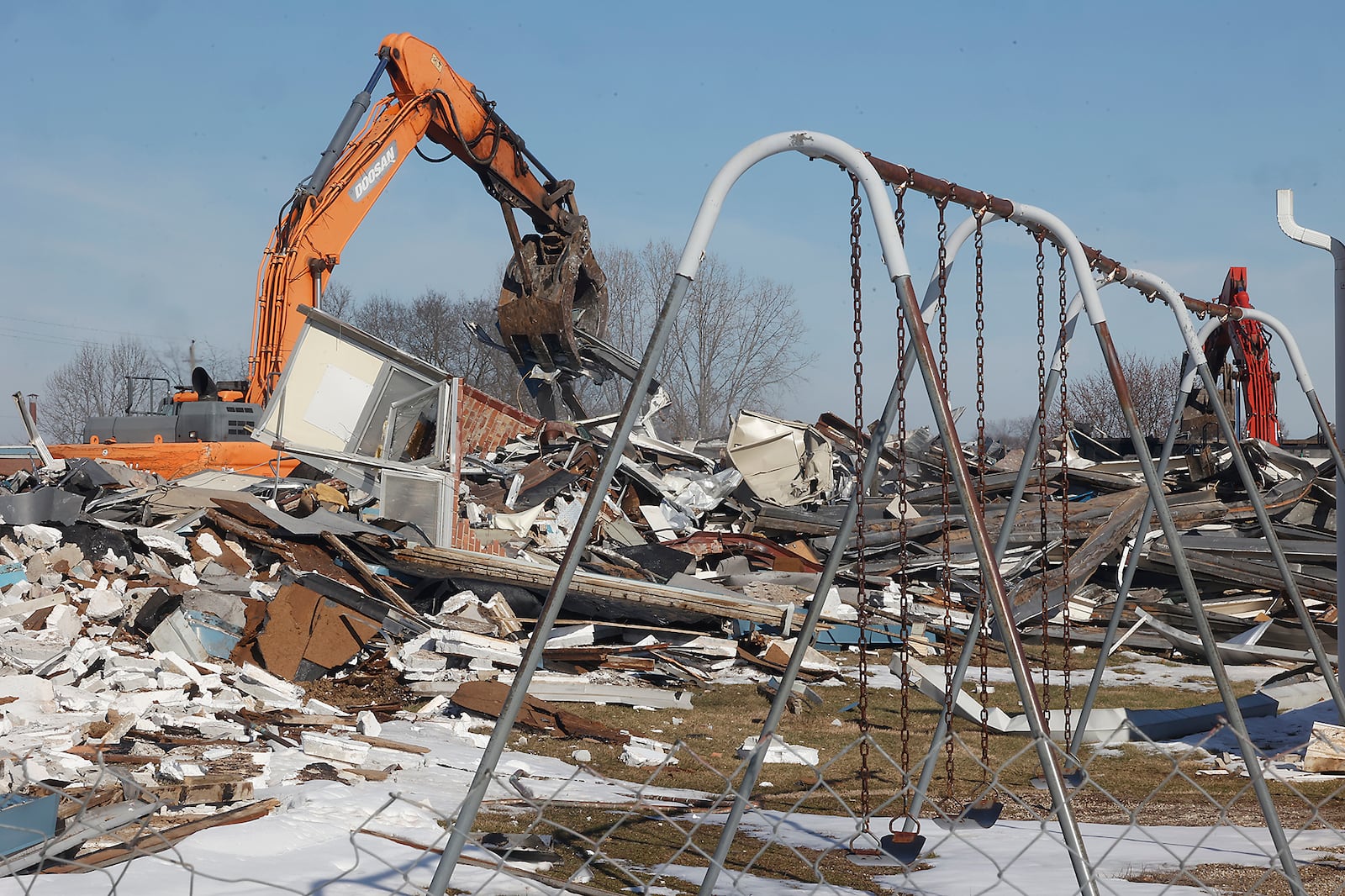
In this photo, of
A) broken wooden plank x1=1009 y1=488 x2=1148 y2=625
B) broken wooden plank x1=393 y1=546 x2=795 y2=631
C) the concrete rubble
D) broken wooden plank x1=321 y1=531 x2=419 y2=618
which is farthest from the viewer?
broken wooden plank x1=1009 y1=488 x2=1148 y2=625

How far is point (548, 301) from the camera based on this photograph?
13992mm

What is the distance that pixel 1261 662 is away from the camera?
35.1 ft

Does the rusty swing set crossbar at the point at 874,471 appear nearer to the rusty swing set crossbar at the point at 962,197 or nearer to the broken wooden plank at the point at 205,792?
the rusty swing set crossbar at the point at 962,197

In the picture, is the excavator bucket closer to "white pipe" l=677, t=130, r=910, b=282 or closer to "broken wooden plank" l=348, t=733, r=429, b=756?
"broken wooden plank" l=348, t=733, r=429, b=756

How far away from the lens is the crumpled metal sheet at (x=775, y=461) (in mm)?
15875

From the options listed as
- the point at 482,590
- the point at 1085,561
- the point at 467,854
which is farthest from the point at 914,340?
the point at 1085,561

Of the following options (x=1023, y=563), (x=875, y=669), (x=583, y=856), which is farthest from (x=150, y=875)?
(x=1023, y=563)

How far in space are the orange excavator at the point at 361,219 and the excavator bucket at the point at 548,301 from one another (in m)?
0.02

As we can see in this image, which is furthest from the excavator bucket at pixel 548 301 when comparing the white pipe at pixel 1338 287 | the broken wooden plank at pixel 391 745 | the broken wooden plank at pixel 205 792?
the broken wooden plank at pixel 205 792

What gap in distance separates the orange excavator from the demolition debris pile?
4.65 ft

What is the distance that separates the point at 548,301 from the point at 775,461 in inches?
164

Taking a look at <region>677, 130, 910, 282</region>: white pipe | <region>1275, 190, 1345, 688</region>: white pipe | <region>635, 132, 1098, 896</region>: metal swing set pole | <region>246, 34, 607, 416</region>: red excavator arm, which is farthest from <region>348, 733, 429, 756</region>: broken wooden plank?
<region>246, 34, 607, 416</region>: red excavator arm

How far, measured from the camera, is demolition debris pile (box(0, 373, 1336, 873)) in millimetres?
6285

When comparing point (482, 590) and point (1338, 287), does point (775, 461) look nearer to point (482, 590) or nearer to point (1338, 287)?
point (482, 590)
